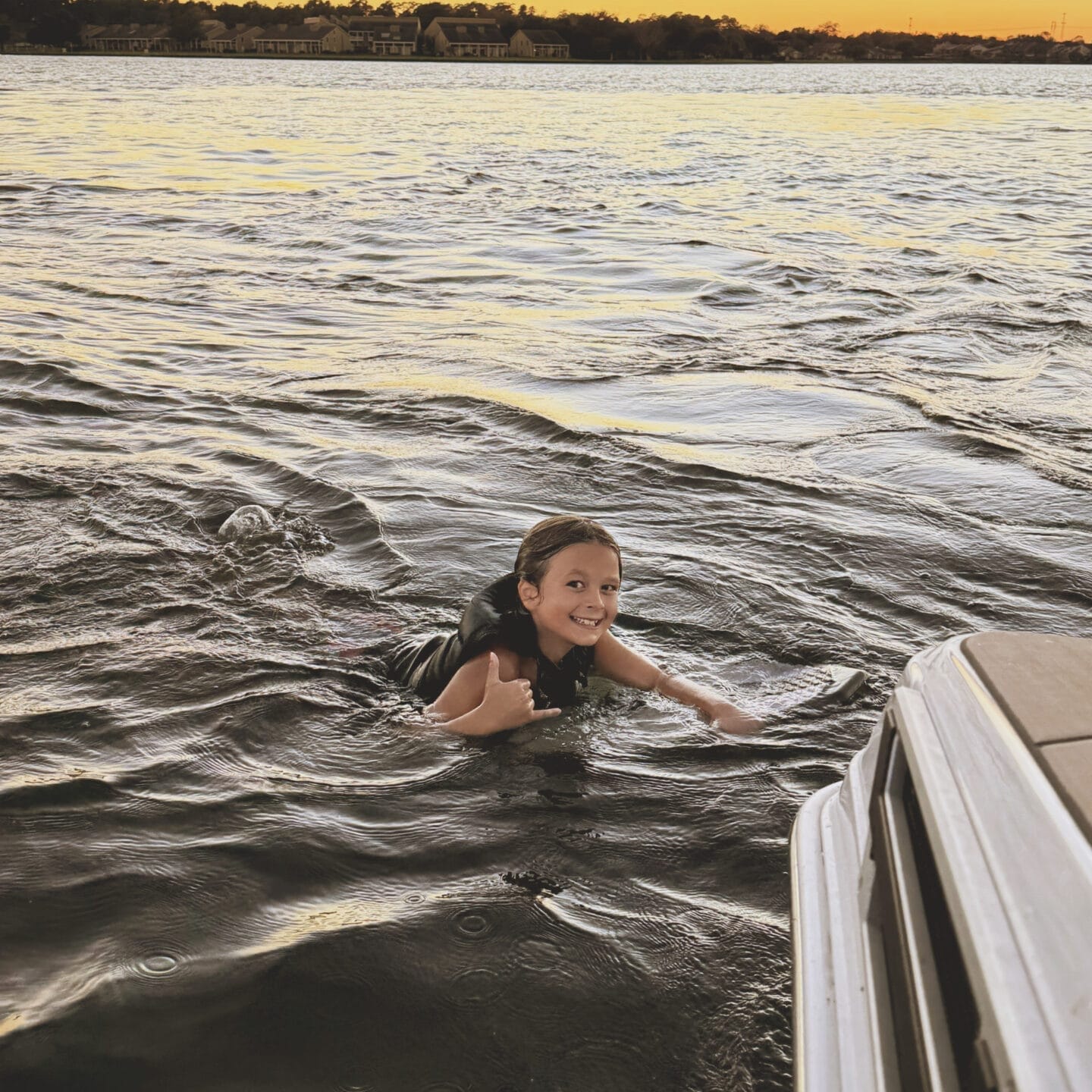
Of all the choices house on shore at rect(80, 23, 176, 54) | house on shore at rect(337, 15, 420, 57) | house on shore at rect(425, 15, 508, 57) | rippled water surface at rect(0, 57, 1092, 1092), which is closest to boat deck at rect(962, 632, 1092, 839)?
rippled water surface at rect(0, 57, 1092, 1092)

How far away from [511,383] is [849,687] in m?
4.41

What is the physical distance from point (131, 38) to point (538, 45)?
43.8m

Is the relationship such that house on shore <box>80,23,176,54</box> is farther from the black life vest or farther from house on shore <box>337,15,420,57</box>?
the black life vest

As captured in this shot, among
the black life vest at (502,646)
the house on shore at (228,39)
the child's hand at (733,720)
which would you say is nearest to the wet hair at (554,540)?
the black life vest at (502,646)

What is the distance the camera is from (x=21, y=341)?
29.2 feet

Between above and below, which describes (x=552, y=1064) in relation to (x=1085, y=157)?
below

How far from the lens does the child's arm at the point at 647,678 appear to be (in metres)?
3.95

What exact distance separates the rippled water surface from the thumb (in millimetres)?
49

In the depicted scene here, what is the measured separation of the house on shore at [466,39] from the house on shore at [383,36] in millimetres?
2014

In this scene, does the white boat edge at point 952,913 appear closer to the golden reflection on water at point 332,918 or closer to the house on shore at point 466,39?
the golden reflection on water at point 332,918

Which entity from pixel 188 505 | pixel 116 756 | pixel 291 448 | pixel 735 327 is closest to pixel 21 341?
pixel 291 448

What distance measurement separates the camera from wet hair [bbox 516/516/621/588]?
3807 mm

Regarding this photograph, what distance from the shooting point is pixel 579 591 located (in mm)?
3771

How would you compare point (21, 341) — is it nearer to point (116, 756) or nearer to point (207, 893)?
point (116, 756)
